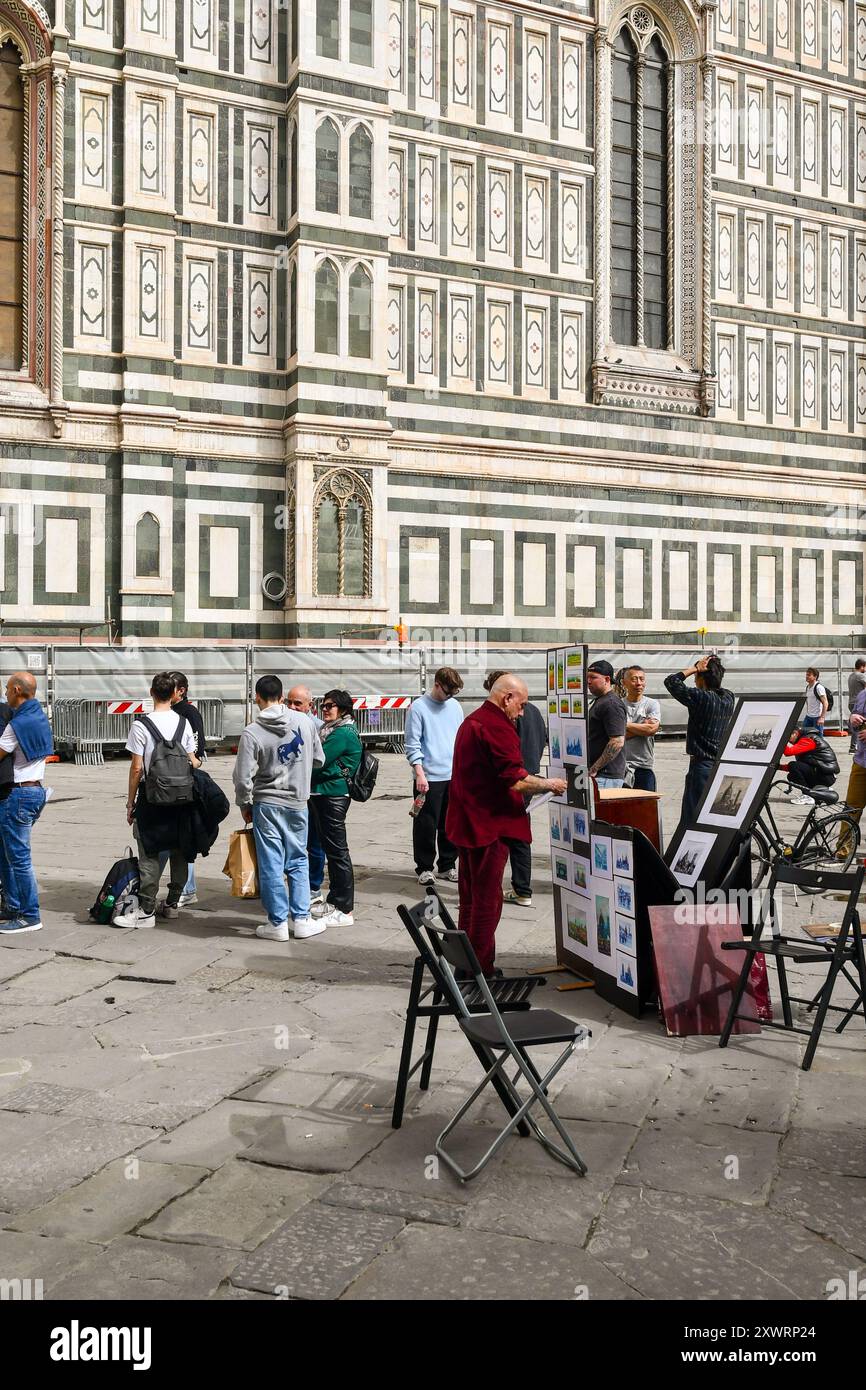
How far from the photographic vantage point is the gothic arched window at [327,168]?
2222 centimetres

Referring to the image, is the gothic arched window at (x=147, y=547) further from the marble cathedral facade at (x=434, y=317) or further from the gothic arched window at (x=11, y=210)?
the gothic arched window at (x=11, y=210)

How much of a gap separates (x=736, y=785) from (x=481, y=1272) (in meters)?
3.37

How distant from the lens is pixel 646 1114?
459 cm

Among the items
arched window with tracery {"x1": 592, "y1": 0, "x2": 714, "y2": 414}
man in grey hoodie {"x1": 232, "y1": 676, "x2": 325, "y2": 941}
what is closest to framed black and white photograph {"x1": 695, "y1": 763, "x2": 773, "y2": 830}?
man in grey hoodie {"x1": 232, "y1": 676, "x2": 325, "y2": 941}

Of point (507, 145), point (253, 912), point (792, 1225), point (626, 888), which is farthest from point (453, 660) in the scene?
point (792, 1225)

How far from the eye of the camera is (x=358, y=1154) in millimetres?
4199

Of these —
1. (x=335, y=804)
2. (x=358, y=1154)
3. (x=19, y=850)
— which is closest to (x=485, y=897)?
(x=358, y=1154)

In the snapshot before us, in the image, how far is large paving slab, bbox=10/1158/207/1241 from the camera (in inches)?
143

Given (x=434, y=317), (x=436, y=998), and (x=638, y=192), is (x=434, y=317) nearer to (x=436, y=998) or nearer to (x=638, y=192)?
(x=638, y=192)

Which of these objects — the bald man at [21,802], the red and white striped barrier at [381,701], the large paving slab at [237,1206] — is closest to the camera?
the large paving slab at [237,1206]

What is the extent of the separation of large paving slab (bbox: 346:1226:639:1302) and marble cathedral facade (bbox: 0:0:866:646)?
18.7 m

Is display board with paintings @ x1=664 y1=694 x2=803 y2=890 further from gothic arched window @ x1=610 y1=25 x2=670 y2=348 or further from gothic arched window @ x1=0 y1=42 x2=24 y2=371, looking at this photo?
gothic arched window @ x1=610 y1=25 x2=670 y2=348

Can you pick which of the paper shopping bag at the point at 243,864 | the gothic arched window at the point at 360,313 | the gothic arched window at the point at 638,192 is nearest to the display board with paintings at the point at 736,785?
the paper shopping bag at the point at 243,864

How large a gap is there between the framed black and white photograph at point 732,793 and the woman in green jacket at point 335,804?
2.56 m
